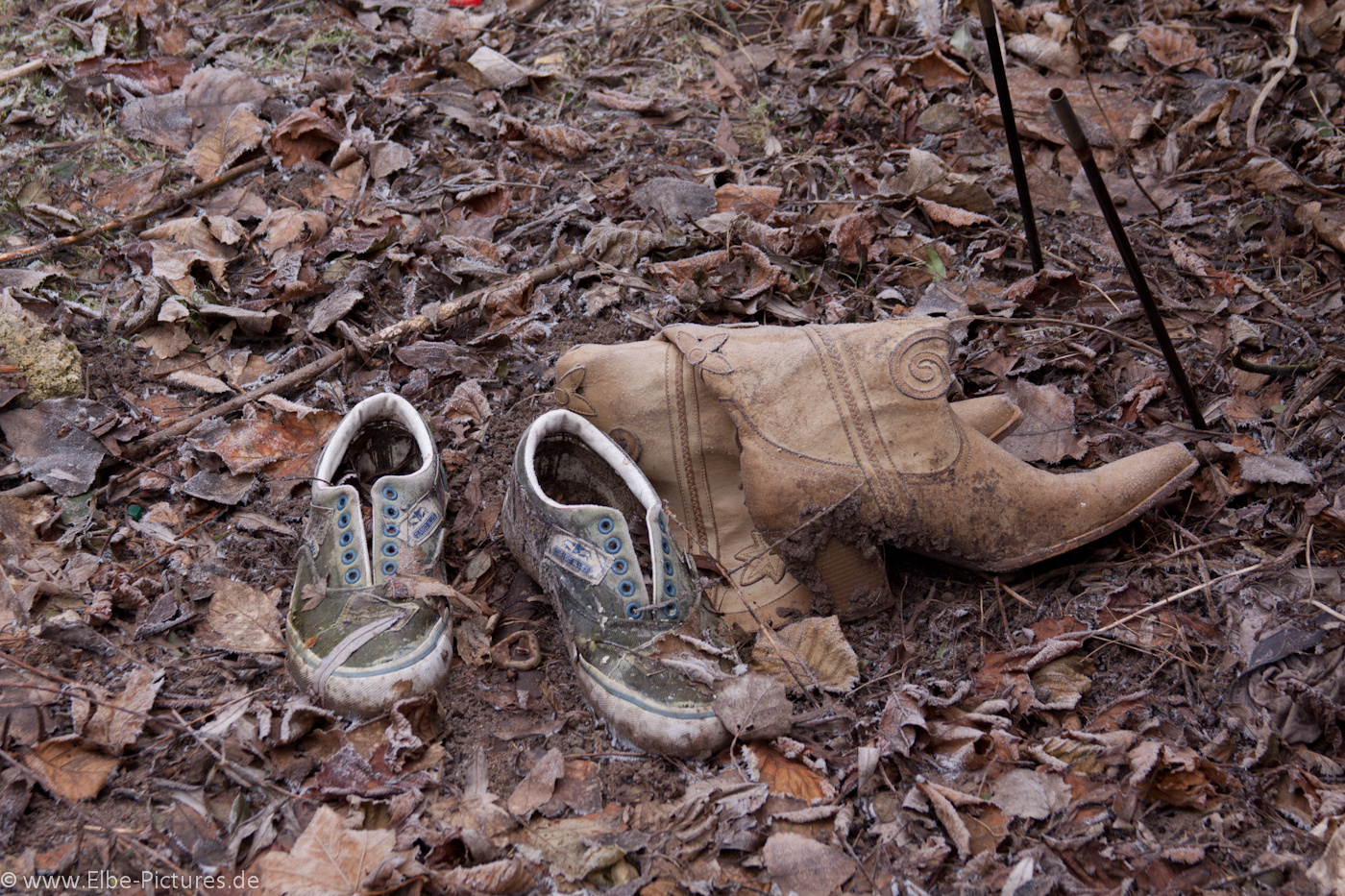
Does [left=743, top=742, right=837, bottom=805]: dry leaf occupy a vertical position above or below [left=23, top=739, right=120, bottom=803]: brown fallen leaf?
above

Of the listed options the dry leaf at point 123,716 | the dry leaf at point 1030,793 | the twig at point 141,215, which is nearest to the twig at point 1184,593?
the dry leaf at point 1030,793

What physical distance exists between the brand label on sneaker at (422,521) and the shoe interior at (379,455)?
16cm

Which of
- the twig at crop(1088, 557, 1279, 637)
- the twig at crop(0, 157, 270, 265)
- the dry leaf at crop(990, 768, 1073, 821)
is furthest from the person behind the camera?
the twig at crop(0, 157, 270, 265)

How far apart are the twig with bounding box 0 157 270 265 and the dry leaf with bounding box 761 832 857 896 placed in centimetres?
313

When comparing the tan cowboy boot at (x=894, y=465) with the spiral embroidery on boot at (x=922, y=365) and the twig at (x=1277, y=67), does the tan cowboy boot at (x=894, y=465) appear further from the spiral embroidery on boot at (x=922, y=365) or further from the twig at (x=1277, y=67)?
the twig at (x=1277, y=67)

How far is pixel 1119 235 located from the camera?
6.79 ft

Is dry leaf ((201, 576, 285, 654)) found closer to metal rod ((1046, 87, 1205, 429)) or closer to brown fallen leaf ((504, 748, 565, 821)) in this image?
brown fallen leaf ((504, 748, 565, 821))

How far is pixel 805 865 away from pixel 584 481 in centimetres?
109

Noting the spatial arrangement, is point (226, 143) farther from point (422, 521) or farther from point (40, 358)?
point (422, 521)

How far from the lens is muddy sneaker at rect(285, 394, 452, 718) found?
1894 millimetres

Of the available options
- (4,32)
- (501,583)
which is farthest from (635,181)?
(4,32)

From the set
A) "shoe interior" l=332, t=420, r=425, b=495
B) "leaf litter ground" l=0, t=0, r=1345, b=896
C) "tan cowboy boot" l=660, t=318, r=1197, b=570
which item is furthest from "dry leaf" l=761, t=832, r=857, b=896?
"shoe interior" l=332, t=420, r=425, b=495

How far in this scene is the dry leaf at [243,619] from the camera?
207 cm

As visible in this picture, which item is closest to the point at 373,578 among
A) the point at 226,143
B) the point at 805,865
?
the point at 805,865
